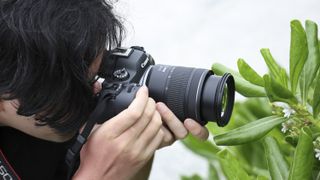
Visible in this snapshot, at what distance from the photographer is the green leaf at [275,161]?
118cm

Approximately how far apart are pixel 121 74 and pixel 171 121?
0.13m

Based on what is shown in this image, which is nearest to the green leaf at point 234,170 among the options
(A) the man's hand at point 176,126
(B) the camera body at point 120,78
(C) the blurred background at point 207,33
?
(A) the man's hand at point 176,126

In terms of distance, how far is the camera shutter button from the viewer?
131 cm

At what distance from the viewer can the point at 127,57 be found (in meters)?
1.33

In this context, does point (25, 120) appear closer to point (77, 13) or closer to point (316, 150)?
point (77, 13)

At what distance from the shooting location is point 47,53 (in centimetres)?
117

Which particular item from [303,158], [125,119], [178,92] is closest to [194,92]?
[178,92]

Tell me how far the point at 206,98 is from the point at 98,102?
0.64 feet

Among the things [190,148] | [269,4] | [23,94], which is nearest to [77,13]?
[23,94]

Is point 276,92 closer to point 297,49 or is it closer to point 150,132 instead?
point 297,49

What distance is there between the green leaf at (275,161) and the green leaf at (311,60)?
0.09m

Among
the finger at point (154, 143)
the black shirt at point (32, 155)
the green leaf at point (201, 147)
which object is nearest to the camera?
the finger at point (154, 143)

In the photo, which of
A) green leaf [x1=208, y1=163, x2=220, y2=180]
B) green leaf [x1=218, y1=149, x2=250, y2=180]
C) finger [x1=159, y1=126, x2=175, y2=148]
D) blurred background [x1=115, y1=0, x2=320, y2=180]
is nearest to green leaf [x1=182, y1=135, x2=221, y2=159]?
green leaf [x1=208, y1=163, x2=220, y2=180]

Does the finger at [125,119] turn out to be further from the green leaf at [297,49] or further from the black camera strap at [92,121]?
the green leaf at [297,49]
